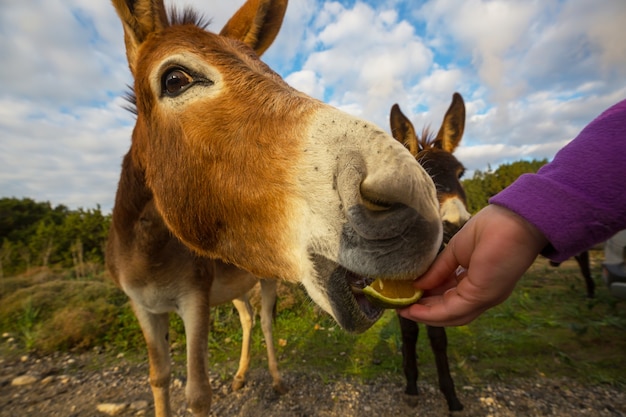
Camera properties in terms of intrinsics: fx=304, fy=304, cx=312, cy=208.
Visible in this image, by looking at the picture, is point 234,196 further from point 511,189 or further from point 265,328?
point 265,328

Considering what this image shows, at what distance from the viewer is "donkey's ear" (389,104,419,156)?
169 inches

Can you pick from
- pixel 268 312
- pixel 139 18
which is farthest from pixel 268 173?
pixel 268 312

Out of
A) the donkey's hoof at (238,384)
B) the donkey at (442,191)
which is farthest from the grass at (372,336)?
the donkey at (442,191)

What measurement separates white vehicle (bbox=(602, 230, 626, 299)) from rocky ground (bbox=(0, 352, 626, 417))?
4.65 ft

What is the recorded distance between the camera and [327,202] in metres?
1.22

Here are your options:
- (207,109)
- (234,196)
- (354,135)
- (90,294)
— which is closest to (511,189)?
(354,135)

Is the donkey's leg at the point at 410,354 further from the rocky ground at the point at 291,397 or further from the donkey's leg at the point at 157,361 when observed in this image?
the donkey's leg at the point at 157,361

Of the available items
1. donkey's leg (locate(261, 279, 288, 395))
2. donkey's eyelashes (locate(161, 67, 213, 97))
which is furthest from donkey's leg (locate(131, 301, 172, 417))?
donkey's eyelashes (locate(161, 67, 213, 97))

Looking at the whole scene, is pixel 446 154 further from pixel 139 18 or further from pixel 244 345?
pixel 244 345

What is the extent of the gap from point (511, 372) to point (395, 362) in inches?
63.1

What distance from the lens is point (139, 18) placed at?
2137mm

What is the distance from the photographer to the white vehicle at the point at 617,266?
14.4ft

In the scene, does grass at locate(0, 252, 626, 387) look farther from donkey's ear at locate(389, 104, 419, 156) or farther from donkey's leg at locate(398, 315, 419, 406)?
donkey's ear at locate(389, 104, 419, 156)

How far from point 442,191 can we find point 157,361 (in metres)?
3.81
